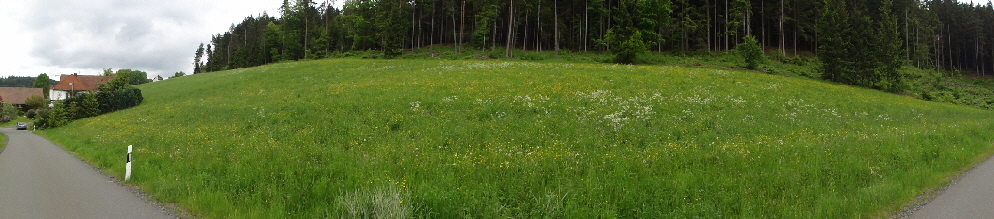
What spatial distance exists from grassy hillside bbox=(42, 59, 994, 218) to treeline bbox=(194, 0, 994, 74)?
1084 inches

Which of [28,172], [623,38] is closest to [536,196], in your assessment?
[28,172]

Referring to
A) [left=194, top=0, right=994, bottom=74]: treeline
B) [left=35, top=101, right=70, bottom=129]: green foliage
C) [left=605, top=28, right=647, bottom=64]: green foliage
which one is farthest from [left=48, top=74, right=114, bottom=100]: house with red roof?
[left=605, top=28, right=647, bottom=64]: green foliage

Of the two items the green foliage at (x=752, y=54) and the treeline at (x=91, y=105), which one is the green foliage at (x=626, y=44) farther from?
the treeline at (x=91, y=105)

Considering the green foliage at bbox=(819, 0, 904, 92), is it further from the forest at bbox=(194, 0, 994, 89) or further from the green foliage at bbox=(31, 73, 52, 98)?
the green foliage at bbox=(31, 73, 52, 98)

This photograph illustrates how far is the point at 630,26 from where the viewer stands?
48.7m

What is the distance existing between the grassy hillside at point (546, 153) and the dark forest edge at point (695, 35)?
17333mm

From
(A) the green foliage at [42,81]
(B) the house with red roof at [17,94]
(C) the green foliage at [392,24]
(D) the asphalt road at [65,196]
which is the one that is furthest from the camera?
(A) the green foliage at [42,81]

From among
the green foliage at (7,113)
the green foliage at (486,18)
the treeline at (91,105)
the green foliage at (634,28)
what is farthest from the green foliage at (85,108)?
the green foliage at (634,28)

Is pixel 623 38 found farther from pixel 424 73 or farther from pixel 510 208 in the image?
pixel 510 208

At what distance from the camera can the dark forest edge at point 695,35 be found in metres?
37.9

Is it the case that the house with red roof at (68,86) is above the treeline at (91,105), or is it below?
above

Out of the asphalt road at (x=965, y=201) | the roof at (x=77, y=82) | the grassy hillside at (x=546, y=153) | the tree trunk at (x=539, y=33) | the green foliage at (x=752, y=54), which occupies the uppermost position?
the tree trunk at (x=539, y=33)

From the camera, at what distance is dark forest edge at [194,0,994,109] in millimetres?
37906

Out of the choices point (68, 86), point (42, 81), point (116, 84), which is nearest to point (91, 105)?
point (116, 84)
